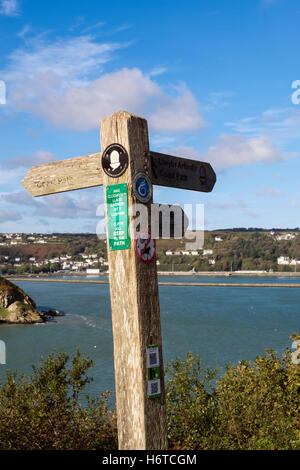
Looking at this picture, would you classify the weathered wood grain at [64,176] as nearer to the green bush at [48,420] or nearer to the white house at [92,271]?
the green bush at [48,420]

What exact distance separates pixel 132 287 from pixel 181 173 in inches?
41.1

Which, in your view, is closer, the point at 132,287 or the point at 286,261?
the point at 132,287

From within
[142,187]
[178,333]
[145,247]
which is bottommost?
[178,333]

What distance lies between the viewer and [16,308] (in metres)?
53.5

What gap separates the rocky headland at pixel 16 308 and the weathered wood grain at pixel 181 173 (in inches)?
1991

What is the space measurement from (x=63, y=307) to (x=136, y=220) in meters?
64.5

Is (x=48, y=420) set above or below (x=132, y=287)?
below

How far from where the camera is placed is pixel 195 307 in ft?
217

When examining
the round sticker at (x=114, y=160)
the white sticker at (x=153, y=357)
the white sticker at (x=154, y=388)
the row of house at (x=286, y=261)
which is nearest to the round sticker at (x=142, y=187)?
the round sticker at (x=114, y=160)

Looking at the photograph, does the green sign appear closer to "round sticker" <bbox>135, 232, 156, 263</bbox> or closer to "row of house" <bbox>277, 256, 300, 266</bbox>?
"round sticker" <bbox>135, 232, 156, 263</bbox>

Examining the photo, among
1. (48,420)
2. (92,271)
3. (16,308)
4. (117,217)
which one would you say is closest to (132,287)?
(117,217)

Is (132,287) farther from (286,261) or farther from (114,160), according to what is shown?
(286,261)

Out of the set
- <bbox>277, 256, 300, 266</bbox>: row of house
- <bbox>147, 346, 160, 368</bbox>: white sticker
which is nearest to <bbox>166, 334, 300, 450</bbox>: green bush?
<bbox>147, 346, 160, 368</bbox>: white sticker
